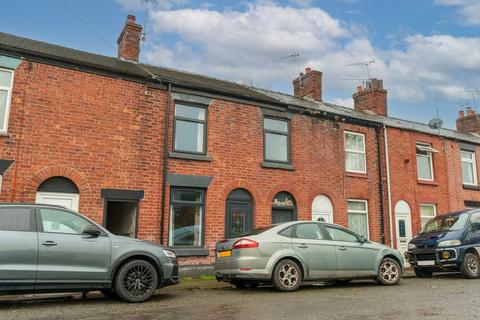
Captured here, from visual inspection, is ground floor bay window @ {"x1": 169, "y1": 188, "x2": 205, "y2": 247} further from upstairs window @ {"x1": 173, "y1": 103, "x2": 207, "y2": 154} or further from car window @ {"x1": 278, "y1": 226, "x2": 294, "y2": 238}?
car window @ {"x1": 278, "y1": 226, "x2": 294, "y2": 238}

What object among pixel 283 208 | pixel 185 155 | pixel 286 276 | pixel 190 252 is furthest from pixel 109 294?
pixel 283 208

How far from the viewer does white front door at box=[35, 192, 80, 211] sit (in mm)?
10977

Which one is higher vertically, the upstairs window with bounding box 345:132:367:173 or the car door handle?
the upstairs window with bounding box 345:132:367:173

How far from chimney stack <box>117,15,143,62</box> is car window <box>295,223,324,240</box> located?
960 cm

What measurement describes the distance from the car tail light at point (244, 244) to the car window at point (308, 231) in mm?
1101

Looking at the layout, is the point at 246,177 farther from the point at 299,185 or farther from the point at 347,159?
the point at 347,159

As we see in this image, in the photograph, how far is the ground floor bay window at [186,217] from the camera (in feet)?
41.7

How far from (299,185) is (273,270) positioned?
→ 20.9 ft

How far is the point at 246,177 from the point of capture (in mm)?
14000

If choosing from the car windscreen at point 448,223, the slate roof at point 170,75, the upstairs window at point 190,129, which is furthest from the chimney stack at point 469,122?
the upstairs window at point 190,129

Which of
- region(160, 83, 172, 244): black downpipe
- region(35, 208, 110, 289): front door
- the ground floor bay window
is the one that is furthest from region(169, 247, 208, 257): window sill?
region(35, 208, 110, 289): front door

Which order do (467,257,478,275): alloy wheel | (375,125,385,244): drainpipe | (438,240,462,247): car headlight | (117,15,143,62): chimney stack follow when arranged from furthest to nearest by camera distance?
(375,125,385,244): drainpipe < (117,15,143,62): chimney stack < (438,240,462,247): car headlight < (467,257,478,275): alloy wheel

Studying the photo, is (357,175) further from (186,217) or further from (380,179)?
(186,217)

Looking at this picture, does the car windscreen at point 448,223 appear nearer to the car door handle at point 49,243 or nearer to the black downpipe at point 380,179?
the black downpipe at point 380,179
